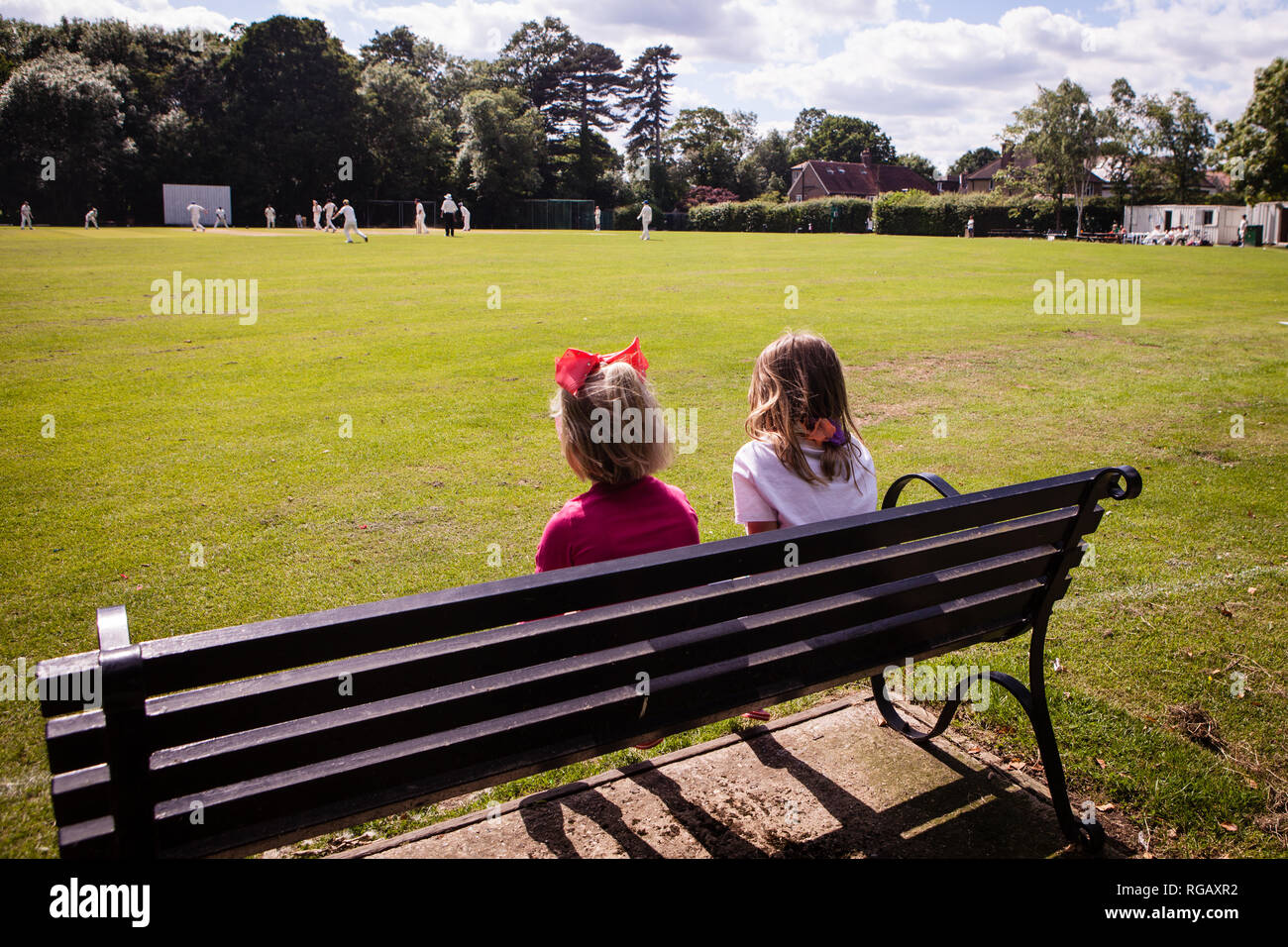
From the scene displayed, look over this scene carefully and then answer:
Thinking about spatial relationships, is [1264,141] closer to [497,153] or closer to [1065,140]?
[1065,140]

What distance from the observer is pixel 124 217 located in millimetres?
59125

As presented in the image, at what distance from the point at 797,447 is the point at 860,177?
113778mm

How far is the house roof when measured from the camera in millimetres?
105188

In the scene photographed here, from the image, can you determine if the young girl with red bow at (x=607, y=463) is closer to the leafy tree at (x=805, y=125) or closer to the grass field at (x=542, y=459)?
the grass field at (x=542, y=459)

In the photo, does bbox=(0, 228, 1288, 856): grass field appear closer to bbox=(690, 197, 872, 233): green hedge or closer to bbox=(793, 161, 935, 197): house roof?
bbox=(690, 197, 872, 233): green hedge

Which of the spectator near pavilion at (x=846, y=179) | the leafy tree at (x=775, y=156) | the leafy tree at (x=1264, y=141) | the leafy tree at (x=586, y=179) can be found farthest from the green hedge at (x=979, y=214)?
the leafy tree at (x=775, y=156)

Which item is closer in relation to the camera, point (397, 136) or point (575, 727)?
point (575, 727)

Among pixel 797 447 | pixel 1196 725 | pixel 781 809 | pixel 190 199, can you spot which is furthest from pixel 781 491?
pixel 190 199

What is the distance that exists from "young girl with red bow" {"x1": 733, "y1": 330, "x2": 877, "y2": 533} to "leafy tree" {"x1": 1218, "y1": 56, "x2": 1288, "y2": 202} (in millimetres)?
75671

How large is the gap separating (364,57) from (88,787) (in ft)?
352

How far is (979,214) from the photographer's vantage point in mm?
61031

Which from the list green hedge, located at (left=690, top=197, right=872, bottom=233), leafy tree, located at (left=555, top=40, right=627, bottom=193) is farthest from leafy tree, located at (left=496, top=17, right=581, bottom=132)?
green hedge, located at (left=690, top=197, right=872, bottom=233)

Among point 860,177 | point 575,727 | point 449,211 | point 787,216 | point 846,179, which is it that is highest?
point 860,177

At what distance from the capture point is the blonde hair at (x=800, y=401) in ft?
11.1
